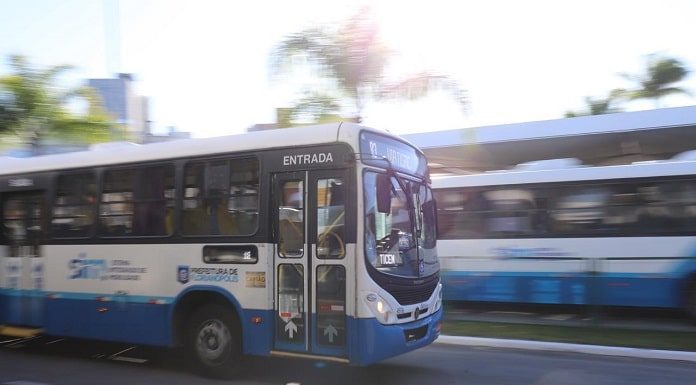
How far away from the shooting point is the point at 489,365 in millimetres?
8016

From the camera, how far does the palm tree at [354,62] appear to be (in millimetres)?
14805

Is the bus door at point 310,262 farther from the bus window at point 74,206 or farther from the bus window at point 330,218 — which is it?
the bus window at point 74,206

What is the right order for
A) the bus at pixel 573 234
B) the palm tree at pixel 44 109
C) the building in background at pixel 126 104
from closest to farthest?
the bus at pixel 573 234 < the palm tree at pixel 44 109 < the building in background at pixel 126 104

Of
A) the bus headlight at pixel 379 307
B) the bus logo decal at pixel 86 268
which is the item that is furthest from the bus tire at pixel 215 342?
the bus headlight at pixel 379 307

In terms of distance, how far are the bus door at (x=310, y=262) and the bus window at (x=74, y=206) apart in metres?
3.24

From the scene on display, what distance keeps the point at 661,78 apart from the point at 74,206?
33.6 m

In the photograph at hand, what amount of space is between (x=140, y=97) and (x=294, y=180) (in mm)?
22986

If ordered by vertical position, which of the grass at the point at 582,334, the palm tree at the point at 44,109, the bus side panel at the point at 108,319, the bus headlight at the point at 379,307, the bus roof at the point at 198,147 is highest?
the palm tree at the point at 44,109

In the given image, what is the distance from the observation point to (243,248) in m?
7.15

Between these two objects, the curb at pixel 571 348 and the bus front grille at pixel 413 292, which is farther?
the curb at pixel 571 348

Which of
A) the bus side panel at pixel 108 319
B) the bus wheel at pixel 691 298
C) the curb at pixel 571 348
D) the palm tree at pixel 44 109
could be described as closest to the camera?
the bus side panel at pixel 108 319

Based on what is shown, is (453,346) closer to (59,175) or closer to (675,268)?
(675,268)

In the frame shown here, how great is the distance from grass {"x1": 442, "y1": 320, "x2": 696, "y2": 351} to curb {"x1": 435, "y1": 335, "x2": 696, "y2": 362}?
0.45m

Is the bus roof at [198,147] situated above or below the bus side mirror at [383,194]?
above
